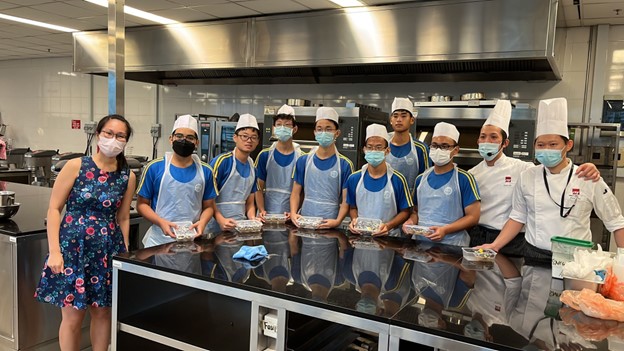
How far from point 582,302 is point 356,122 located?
10.1ft

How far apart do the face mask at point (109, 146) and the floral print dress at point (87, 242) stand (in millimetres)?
105

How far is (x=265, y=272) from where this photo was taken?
1790 mm

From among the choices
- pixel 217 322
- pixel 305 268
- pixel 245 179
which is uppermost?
pixel 245 179

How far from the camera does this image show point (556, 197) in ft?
7.02

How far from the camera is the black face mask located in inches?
98.0

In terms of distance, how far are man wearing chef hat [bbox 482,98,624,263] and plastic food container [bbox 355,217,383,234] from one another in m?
0.62

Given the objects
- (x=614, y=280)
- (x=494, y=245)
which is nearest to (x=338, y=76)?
(x=494, y=245)

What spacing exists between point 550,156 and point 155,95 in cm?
617

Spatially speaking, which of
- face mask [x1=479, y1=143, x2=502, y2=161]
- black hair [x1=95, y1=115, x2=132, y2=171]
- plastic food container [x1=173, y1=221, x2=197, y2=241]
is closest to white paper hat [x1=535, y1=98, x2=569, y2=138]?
face mask [x1=479, y1=143, x2=502, y2=161]

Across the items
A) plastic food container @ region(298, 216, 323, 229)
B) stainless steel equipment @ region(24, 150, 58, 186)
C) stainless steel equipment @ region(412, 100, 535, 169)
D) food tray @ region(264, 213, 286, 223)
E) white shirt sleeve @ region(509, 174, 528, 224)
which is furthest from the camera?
stainless steel equipment @ region(24, 150, 58, 186)

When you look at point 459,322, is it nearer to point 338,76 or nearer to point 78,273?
point 78,273

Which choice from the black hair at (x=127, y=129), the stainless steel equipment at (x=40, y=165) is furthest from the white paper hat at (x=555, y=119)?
the stainless steel equipment at (x=40, y=165)

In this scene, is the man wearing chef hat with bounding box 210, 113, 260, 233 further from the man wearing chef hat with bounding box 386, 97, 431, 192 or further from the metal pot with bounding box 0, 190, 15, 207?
the metal pot with bounding box 0, 190, 15, 207

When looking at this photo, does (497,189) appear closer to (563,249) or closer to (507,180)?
(507,180)
